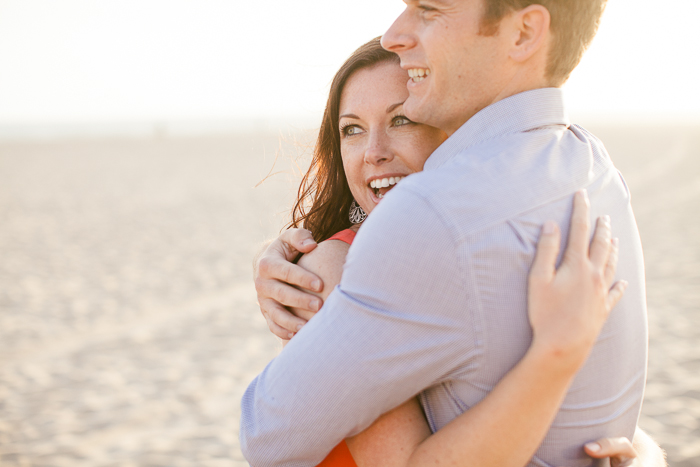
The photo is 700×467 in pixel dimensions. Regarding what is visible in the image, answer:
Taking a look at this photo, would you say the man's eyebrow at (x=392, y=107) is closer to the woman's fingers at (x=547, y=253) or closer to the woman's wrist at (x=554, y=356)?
the woman's fingers at (x=547, y=253)

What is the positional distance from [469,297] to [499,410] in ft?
0.94

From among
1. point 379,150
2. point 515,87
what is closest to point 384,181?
point 379,150

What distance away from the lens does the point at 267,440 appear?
1.38m

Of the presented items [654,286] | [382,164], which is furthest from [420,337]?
[654,286]

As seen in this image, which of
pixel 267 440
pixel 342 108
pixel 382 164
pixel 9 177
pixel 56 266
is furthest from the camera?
pixel 9 177

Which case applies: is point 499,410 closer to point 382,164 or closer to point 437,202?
point 437,202

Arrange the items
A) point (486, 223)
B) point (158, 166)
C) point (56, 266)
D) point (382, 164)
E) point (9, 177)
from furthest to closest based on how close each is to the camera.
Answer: point (158, 166), point (9, 177), point (56, 266), point (382, 164), point (486, 223)

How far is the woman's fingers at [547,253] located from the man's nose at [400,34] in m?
0.82

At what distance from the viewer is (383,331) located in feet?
4.11

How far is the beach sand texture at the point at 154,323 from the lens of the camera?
190 inches

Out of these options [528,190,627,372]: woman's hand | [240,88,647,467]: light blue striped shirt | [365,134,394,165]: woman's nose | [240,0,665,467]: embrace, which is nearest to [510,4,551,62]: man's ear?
[240,0,665,467]: embrace

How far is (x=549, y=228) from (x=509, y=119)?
0.37 meters

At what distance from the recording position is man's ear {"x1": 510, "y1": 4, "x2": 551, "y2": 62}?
1527 millimetres

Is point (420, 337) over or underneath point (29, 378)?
over
